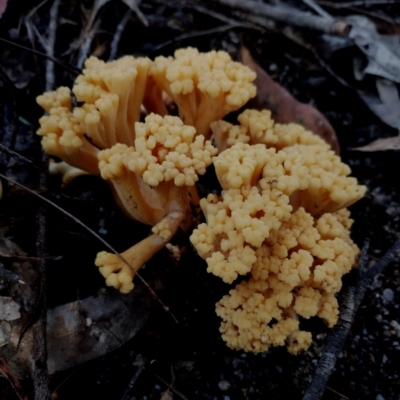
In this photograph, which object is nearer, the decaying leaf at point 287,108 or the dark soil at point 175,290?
the dark soil at point 175,290

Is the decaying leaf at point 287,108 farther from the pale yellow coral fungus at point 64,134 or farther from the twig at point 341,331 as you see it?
the pale yellow coral fungus at point 64,134

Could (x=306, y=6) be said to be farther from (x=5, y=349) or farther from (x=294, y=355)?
(x=5, y=349)

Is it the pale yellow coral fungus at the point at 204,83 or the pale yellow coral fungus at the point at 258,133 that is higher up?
the pale yellow coral fungus at the point at 204,83

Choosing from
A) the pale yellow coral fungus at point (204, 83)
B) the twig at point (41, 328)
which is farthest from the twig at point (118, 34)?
the twig at point (41, 328)

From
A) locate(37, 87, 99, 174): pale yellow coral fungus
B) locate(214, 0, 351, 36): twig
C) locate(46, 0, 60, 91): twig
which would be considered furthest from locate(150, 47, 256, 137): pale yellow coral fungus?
locate(214, 0, 351, 36): twig

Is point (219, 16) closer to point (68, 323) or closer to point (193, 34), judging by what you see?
point (193, 34)

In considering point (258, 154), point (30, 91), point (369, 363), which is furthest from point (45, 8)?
point (369, 363)

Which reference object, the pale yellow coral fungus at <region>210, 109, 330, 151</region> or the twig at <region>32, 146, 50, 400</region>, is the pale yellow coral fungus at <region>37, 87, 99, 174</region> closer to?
the twig at <region>32, 146, 50, 400</region>

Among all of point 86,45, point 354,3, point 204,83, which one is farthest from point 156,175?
point 354,3
